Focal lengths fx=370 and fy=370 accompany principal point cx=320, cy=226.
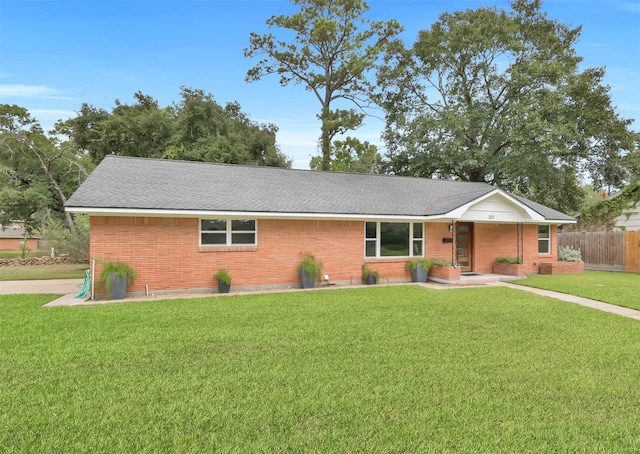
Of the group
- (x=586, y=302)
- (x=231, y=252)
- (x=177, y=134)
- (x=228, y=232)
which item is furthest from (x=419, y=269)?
(x=177, y=134)

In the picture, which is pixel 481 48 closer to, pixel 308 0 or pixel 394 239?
pixel 308 0

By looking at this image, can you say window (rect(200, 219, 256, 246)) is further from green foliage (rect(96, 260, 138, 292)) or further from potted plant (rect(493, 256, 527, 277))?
potted plant (rect(493, 256, 527, 277))

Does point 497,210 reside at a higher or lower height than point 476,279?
higher

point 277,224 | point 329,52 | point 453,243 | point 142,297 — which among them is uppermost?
point 329,52

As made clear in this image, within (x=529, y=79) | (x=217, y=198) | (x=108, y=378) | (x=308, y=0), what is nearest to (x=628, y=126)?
(x=529, y=79)

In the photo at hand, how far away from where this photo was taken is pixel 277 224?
39.8 ft

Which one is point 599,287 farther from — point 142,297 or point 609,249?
point 142,297

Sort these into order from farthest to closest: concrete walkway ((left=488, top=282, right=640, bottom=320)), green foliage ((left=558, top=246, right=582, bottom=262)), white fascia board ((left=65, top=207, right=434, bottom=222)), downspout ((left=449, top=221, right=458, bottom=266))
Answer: green foliage ((left=558, top=246, right=582, bottom=262)) → downspout ((left=449, top=221, right=458, bottom=266)) → white fascia board ((left=65, top=207, right=434, bottom=222)) → concrete walkway ((left=488, top=282, right=640, bottom=320))

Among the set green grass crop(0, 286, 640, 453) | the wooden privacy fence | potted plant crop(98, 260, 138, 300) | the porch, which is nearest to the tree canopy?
potted plant crop(98, 260, 138, 300)

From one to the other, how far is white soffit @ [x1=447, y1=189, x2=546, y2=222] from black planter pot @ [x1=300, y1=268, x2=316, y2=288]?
573 centimetres

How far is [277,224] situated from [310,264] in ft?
5.57

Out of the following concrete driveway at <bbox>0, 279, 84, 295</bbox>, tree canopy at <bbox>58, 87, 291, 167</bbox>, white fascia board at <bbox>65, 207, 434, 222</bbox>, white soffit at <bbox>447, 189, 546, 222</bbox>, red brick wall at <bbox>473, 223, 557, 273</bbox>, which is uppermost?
tree canopy at <bbox>58, 87, 291, 167</bbox>

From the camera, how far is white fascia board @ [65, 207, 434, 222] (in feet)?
32.2

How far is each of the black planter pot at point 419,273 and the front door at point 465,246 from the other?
2.50 metres
